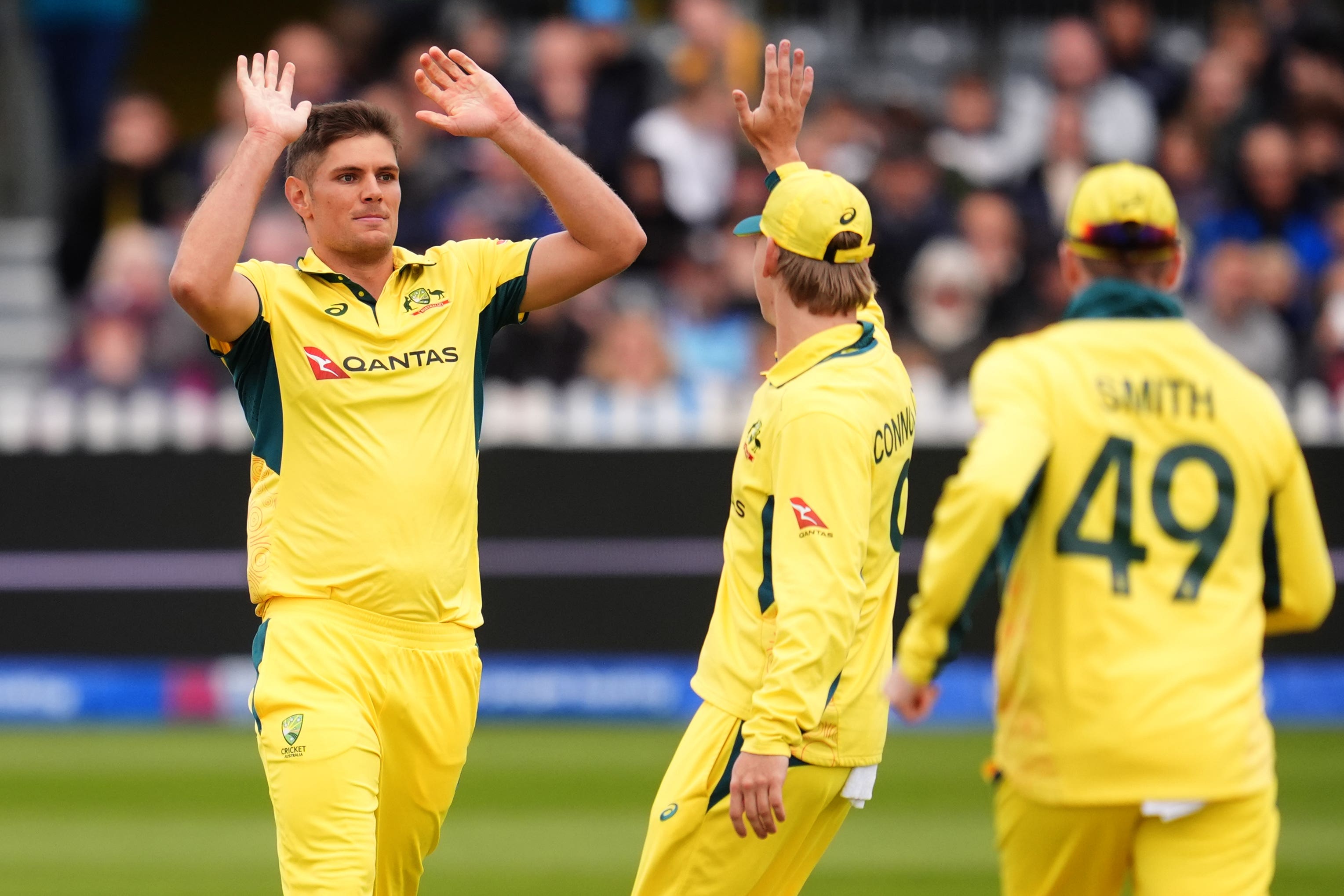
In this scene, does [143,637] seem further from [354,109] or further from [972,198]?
[354,109]

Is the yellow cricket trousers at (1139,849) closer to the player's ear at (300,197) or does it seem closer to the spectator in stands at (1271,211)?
the player's ear at (300,197)

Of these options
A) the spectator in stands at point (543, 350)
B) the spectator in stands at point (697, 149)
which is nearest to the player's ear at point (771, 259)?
the spectator in stands at point (543, 350)

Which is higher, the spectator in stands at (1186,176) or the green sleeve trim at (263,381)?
the spectator in stands at (1186,176)

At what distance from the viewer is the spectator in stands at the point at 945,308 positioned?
38.0 feet

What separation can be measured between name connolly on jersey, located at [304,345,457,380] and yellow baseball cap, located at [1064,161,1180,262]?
185 cm

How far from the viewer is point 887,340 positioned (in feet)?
15.9

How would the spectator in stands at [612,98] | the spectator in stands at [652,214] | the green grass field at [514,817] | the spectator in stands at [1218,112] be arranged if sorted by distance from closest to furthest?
1. the green grass field at [514,817]
2. the spectator in stands at [652,214]
3. the spectator in stands at [612,98]
4. the spectator in stands at [1218,112]

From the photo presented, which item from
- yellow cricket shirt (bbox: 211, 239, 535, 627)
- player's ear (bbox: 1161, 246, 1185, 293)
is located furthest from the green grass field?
player's ear (bbox: 1161, 246, 1185, 293)

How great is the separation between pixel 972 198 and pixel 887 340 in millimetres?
7477

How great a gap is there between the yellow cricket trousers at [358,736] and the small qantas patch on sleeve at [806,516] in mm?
1249

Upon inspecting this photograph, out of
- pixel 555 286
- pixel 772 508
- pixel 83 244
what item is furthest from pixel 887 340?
pixel 83 244

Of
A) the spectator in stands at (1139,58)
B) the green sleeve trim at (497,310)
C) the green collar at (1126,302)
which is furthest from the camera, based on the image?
the spectator in stands at (1139,58)

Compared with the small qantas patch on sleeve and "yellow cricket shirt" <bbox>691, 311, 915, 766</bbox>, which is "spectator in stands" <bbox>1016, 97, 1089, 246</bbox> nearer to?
"yellow cricket shirt" <bbox>691, 311, 915, 766</bbox>

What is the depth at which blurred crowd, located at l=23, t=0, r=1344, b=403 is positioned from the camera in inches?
458
